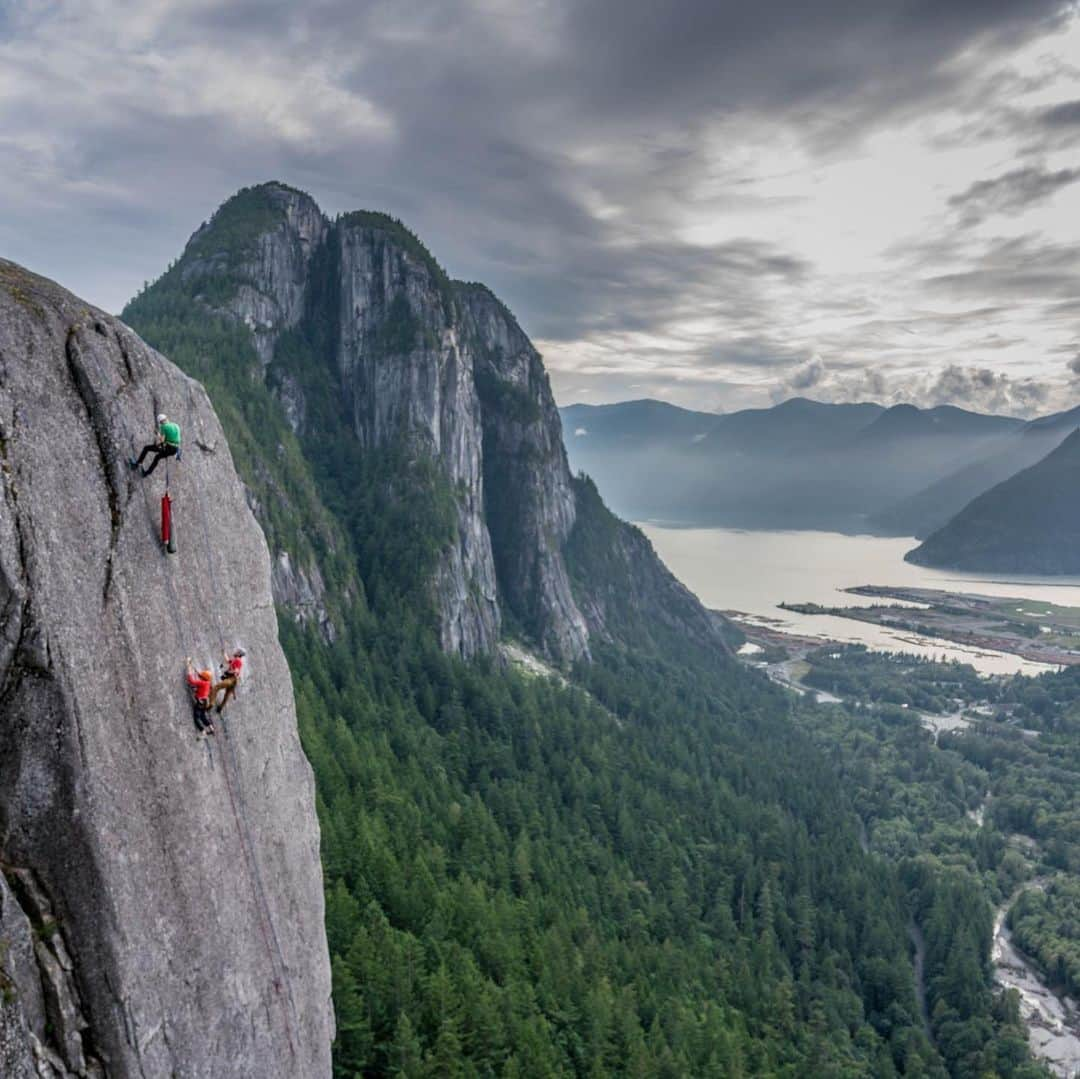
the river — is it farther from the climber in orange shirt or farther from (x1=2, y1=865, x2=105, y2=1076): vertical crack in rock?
(x1=2, y1=865, x2=105, y2=1076): vertical crack in rock

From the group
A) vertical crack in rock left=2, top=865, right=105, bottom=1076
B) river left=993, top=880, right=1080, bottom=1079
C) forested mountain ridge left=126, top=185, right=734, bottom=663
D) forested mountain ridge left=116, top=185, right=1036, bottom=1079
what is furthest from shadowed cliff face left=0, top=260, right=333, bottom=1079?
forested mountain ridge left=126, top=185, right=734, bottom=663

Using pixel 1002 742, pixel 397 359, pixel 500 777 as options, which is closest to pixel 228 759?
pixel 500 777

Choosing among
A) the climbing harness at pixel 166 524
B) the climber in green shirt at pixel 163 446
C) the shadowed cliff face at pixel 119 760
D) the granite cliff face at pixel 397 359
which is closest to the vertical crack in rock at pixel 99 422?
the shadowed cliff face at pixel 119 760

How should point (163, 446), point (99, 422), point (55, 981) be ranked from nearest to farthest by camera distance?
point (55, 981) → point (99, 422) → point (163, 446)

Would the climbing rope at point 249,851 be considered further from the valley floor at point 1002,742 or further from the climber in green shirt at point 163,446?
the valley floor at point 1002,742

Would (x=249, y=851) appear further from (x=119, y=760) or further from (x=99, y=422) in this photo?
(x=99, y=422)

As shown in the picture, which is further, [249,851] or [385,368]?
[385,368]
